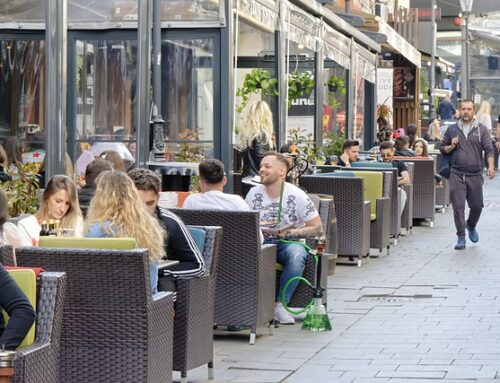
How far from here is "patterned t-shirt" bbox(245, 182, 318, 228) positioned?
440 inches

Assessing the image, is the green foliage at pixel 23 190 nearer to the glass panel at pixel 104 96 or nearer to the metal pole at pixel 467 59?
the glass panel at pixel 104 96

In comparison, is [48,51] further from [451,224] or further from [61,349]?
[451,224]

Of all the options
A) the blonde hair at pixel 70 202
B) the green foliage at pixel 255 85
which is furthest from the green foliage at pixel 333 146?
the blonde hair at pixel 70 202

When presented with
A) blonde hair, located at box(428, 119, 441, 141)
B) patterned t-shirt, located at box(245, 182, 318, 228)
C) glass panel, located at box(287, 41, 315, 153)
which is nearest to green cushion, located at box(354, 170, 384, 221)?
glass panel, located at box(287, 41, 315, 153)

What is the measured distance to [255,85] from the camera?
17.8 meters

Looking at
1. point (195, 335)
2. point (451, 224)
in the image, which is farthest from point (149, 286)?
point (451, 224)

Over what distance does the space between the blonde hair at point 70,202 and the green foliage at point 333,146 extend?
13434mm

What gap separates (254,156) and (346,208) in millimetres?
1356

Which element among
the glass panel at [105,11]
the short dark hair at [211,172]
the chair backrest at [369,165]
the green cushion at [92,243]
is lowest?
the chair backrest at [369,165]

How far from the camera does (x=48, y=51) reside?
433 inches

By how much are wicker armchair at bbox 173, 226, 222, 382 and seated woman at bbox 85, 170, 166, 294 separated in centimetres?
50

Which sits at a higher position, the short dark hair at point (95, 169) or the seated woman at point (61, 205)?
the short dark hair at point (95, 169)

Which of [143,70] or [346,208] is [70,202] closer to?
[143,70]

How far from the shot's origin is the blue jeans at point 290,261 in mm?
10703
